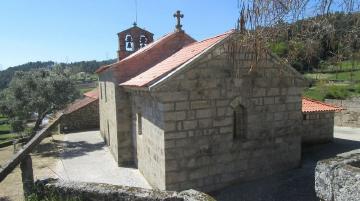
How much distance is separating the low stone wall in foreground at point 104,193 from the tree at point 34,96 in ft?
48.6

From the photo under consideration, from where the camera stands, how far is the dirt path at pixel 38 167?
36.4 ft

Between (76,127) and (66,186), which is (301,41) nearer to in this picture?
(66,186)

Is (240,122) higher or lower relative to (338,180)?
lower

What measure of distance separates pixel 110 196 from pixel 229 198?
516cm

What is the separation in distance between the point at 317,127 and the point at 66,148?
42.7 feet

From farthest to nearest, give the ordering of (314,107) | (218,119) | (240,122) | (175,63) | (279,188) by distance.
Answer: (314,107), (175,63), (240,122), (218,119), (279,188)

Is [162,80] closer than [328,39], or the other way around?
[328,39]

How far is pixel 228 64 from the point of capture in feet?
31.8

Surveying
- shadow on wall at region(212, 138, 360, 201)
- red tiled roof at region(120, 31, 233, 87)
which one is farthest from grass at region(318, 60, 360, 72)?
red tiled roof at region(120, 31, 233, 87)

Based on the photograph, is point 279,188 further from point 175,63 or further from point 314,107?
point 314,107

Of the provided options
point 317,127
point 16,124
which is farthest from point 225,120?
point 16,124

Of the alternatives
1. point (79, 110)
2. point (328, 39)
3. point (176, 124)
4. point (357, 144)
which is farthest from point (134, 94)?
point (79, 110)

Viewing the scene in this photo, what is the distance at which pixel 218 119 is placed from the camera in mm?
9602

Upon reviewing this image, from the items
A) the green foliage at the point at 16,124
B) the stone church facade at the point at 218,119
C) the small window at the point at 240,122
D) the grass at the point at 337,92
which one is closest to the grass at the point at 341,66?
the stone church facade at the point at 218,119
